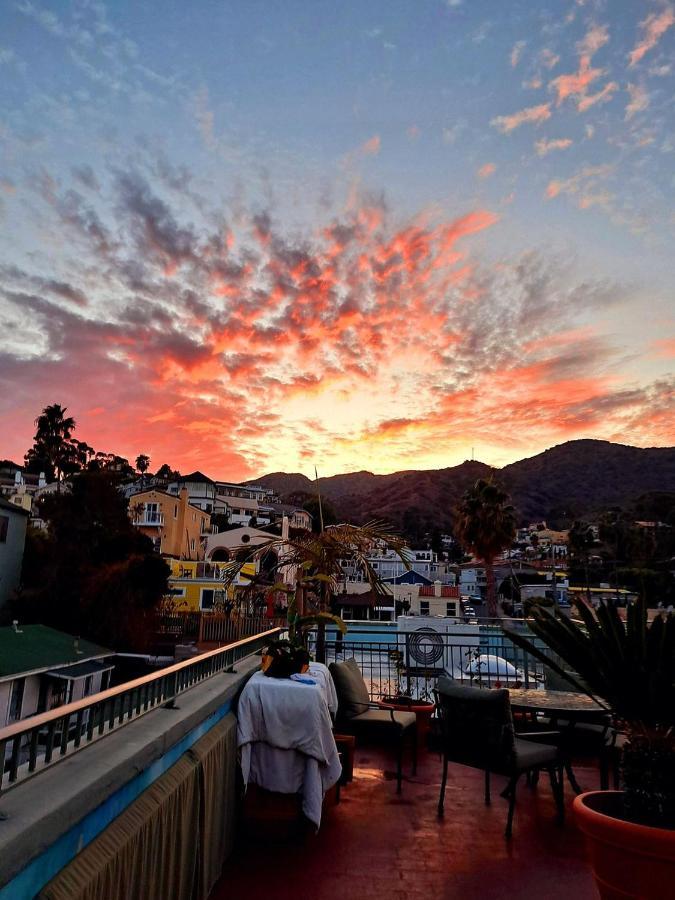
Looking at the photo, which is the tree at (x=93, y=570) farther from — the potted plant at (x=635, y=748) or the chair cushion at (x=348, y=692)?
the potted plant at (x=635, y=748)


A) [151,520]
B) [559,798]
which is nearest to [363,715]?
[559,798]

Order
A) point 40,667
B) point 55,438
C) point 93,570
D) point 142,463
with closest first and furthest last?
point 40,667 < point 93,570 < point 55,438 < point 142,463

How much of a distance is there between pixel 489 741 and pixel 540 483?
127 metres

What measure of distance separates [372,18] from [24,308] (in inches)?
432

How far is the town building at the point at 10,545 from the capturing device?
22.0 metres

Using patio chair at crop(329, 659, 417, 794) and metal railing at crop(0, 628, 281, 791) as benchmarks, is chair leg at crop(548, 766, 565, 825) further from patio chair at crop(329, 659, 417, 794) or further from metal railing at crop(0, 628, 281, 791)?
metal railing at crop(0, 628, 281, 791)

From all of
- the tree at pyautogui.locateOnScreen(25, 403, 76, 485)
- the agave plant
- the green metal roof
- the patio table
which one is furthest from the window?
the tree at pyautogui.locateOnScreen(25, 403, 76, 485)

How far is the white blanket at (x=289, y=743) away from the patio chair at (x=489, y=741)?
3.70ft

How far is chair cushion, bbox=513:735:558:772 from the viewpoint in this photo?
3.94 meters

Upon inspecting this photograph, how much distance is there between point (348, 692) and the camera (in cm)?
530

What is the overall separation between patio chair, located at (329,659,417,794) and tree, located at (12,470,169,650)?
57.5 feet

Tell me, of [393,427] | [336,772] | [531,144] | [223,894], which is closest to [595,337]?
[531,144]

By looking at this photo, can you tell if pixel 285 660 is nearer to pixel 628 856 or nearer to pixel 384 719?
pixel 384 719

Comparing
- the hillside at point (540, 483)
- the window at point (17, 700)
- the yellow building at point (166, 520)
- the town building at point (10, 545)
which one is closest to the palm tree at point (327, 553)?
the window at point (17, 700)
